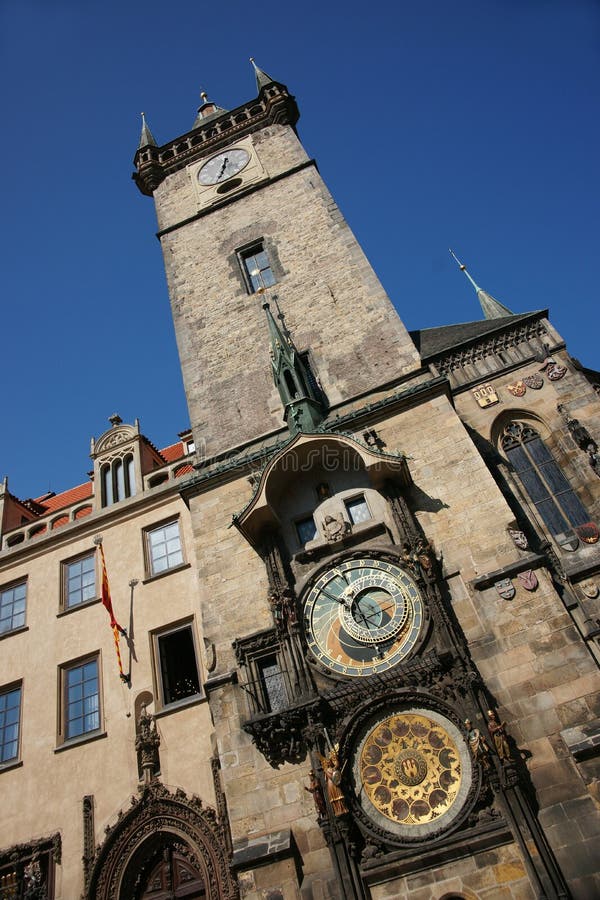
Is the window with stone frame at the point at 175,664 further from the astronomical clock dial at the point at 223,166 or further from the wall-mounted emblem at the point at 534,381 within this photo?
the astronomical clock dial at the point at 223,166

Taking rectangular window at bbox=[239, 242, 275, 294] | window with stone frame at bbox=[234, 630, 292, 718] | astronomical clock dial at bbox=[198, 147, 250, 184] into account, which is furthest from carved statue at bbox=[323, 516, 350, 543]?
astronomical clock dial at bbox=[198, 147, 250, 184]

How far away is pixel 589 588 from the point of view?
9859mm

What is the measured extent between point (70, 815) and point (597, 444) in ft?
34.5

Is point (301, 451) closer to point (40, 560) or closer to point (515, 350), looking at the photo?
point (515, 350)

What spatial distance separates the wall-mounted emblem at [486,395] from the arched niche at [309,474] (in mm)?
2508

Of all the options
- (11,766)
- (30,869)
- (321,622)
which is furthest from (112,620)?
(321,622)

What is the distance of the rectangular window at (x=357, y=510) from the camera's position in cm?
1091

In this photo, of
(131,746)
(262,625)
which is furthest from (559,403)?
(131,746)

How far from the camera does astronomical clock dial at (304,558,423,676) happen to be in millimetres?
9375

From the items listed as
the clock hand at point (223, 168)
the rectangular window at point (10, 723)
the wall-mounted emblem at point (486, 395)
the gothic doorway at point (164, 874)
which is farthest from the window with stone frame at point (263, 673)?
the clock hand at point (223, 168)

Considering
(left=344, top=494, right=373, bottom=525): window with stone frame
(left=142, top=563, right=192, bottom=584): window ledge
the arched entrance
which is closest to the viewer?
the arched entrance

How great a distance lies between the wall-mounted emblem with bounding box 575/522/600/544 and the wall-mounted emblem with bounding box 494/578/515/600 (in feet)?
6.16

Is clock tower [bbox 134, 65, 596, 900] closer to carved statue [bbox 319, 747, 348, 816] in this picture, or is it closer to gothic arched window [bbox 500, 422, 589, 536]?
carved statue [bbox 319, 747, 348, 816]

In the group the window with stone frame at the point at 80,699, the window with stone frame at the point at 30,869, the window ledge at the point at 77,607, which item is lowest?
the window with stone frame at the point at 30,869
